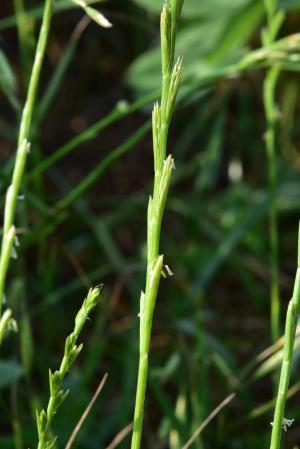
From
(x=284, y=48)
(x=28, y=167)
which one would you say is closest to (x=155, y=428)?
(x=28, y=167)

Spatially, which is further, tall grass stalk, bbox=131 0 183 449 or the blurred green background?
the blurred green background

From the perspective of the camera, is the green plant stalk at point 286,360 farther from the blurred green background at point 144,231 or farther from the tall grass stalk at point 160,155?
the blurred green background at point 144,231

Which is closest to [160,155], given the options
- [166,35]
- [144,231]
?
[166,35]

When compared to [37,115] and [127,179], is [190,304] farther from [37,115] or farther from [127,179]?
[127,179]

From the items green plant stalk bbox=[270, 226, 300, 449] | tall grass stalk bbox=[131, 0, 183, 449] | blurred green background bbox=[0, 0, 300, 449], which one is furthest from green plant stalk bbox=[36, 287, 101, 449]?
blurred green background bbox=[0, 0, 300, 449]

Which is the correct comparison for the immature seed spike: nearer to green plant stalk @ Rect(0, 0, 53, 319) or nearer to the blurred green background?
green plant stalk @ Rect(0, 0, 53, 319)

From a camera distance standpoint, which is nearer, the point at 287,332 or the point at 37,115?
the point at 287,332

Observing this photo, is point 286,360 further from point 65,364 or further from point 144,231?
point 144,231

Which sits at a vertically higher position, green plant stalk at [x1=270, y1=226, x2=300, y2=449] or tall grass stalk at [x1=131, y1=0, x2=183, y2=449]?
tall grass stalk at [x1=131, y1=0, x2=183, y2=449]

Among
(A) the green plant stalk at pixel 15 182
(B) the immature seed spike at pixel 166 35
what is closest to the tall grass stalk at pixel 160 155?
(B) the immature seed spike at pixel 166 35
